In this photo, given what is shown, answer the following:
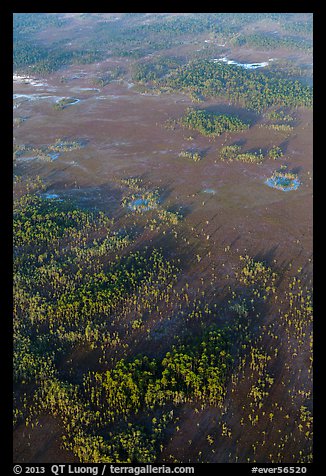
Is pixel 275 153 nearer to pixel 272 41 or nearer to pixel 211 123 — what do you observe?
pixel 211 123

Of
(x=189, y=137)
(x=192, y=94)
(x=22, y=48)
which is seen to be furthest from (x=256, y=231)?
(x=22, y=48)

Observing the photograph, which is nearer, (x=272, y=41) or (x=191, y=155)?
(x=191, y=155)

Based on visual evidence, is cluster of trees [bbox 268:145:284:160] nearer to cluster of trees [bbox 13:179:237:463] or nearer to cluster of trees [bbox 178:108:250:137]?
cluster of trees [bbox 178:108:250:137]

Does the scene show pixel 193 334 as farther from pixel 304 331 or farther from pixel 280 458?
pixel 280 458

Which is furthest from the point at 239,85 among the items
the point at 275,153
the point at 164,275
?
the point at 164,275

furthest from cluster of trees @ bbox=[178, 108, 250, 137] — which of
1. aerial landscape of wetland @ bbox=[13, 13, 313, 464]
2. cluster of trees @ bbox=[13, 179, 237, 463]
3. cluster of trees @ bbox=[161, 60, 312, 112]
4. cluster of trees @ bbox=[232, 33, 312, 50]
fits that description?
cluster of trees @ bbox=[232, 33, 312, 50]

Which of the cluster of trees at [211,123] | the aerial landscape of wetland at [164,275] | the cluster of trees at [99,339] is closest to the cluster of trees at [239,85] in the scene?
the aerial landscape of wetland at [164,275]
